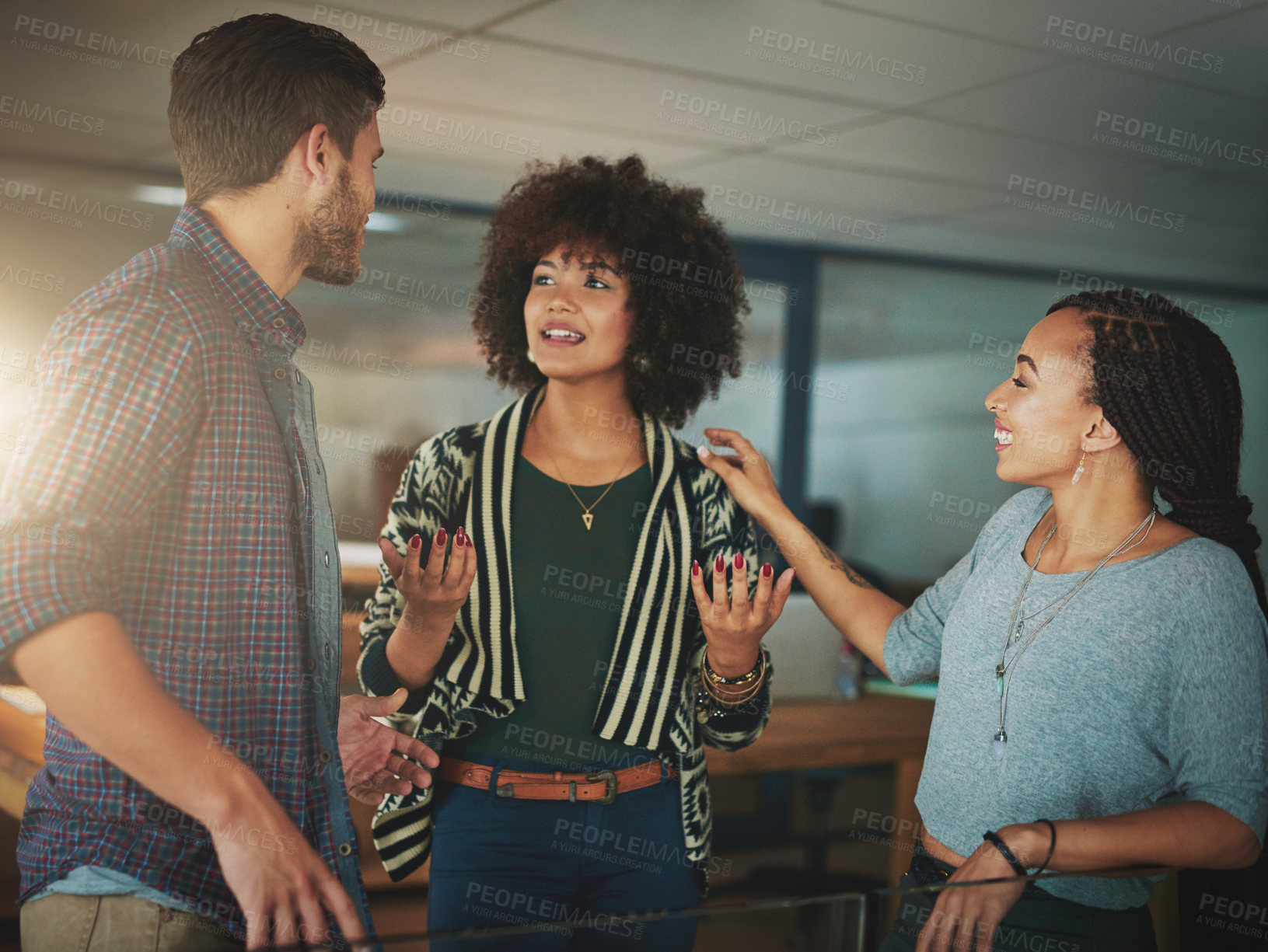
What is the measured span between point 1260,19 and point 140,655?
3103 mm

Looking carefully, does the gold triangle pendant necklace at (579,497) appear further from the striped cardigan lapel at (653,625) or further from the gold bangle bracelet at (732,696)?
the gold bangle bracelet at (732,696)

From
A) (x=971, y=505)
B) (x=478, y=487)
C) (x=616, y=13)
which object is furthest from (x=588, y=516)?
(x=971, y=505)

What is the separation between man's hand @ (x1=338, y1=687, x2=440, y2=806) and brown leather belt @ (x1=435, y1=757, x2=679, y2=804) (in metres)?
0.05

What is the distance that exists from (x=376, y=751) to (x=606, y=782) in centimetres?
37

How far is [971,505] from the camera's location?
314 inches

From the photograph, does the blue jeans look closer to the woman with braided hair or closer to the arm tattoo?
the woman with braided hair

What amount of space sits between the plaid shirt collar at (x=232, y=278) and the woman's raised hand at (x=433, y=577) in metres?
0.48

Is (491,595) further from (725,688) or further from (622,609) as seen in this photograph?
(725,688)

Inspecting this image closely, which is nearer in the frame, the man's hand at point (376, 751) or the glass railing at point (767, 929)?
the glass railing at point (767, 929)

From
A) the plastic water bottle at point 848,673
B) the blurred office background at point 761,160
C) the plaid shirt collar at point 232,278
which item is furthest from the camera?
the plastic water bottle at point 848,673

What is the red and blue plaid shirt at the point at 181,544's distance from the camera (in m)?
1.06

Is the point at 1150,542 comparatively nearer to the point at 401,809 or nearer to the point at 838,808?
the point at 401,809

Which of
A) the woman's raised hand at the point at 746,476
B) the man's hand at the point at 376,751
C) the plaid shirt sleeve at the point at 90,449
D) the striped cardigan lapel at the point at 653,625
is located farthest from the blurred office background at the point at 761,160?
the woman's raised hand at the point at 746,476

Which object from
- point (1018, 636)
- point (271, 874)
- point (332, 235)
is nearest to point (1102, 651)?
point (1018, 636)
